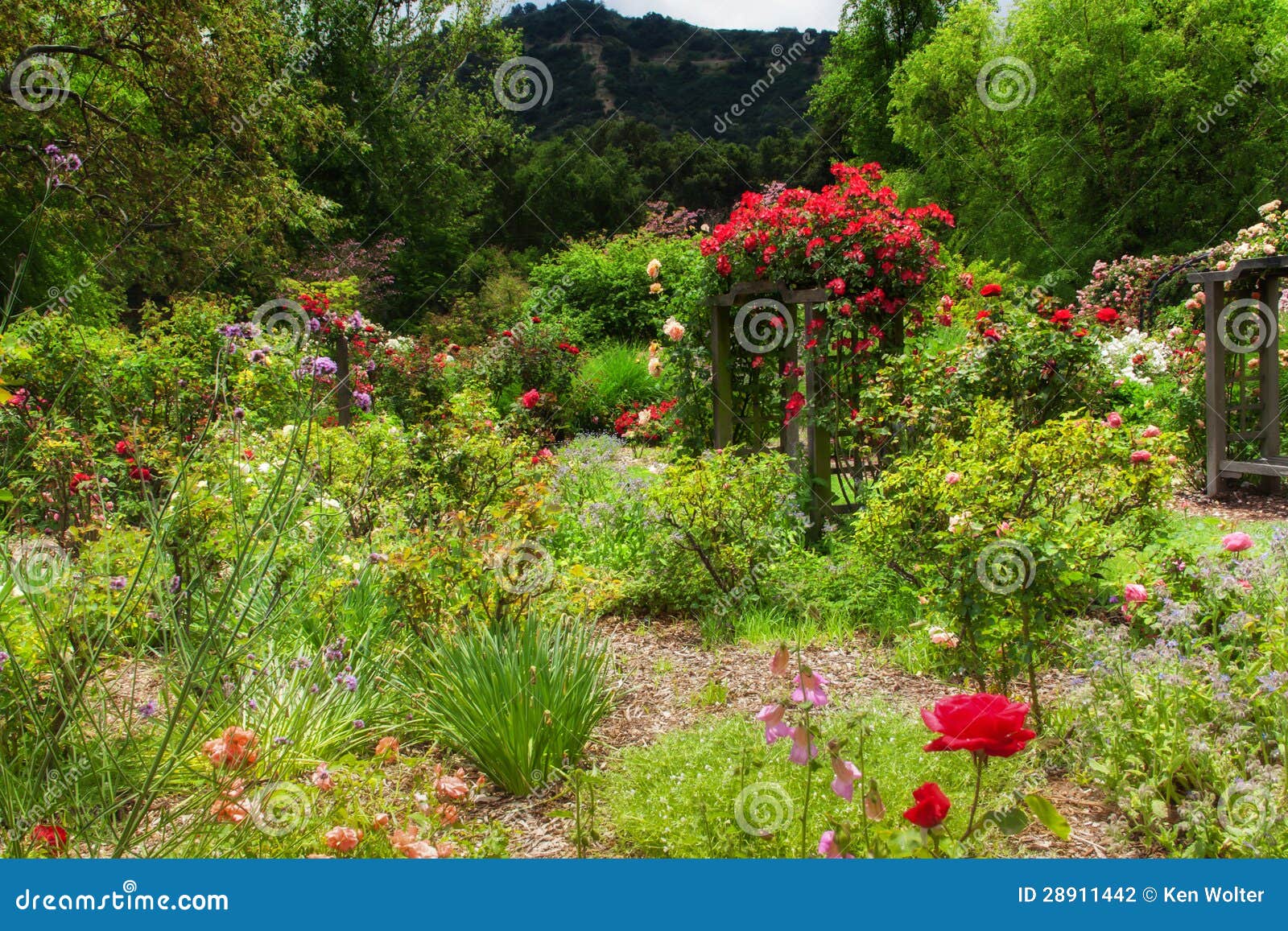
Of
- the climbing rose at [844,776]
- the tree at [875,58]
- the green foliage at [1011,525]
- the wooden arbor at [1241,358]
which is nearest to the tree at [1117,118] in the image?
the tree at [875,58]

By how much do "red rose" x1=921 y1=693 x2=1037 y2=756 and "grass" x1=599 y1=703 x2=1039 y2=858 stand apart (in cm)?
68

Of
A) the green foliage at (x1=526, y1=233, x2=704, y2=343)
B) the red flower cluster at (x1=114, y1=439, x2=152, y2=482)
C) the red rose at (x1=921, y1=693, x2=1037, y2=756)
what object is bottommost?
the red flower cluster at (x1=114, y1=439, x2=152, y2=482)

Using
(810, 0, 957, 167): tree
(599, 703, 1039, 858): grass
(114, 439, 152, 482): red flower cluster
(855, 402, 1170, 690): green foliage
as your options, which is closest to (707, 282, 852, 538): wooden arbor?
(855, 402, 1170, 690): green foliage

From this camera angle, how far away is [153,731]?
8.90ft

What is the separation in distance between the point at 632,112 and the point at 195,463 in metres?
28.6

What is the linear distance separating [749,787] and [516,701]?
75 cm

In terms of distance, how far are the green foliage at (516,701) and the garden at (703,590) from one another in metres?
0.01

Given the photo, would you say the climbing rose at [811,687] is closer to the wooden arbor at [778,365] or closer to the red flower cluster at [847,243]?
the wooden arbor at [778,365]

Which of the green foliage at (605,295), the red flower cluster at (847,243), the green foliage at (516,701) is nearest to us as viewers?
the green foliage at (516,701)

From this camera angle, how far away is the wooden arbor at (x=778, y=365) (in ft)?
18.1

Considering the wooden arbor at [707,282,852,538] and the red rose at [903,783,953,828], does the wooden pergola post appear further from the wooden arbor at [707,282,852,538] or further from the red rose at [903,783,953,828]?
the red rose at [903,783,953,828]

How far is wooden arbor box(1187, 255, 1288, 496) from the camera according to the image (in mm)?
6965

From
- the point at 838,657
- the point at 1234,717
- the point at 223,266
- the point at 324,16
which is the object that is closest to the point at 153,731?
the point at 838,657

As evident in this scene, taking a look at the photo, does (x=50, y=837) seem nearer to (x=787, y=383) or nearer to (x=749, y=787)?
(x=749, y=787)
